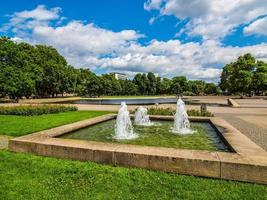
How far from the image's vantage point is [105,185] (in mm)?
4773

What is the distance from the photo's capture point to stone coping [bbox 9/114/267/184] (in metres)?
4.85

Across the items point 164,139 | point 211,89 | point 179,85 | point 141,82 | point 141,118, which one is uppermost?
point 141,82

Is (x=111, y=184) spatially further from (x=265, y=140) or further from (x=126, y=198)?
(x=265, y=140)

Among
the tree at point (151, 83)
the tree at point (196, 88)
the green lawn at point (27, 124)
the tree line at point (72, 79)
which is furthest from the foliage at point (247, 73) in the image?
the tree at point (196, 88)

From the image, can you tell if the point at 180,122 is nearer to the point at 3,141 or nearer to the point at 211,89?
the point at 3,141

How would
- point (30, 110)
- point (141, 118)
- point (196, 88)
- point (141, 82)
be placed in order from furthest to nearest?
point (196, 88) → point (141, 82) → point (30, 110) → point (141, 118)

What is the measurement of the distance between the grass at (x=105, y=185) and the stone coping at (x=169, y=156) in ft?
0.63

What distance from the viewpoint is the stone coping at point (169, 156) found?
485 cm

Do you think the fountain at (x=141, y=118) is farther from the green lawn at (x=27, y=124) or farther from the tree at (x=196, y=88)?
the tree at (x=196, y=88)

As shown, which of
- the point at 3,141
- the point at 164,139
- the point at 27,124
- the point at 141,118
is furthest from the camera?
the point at 141,118

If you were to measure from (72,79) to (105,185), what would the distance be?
2393 inches

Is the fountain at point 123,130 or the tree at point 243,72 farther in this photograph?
the tree at point 243,72

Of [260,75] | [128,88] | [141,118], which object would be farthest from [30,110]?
[128,88]

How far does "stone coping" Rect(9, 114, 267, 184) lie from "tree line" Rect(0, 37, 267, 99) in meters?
31.7
